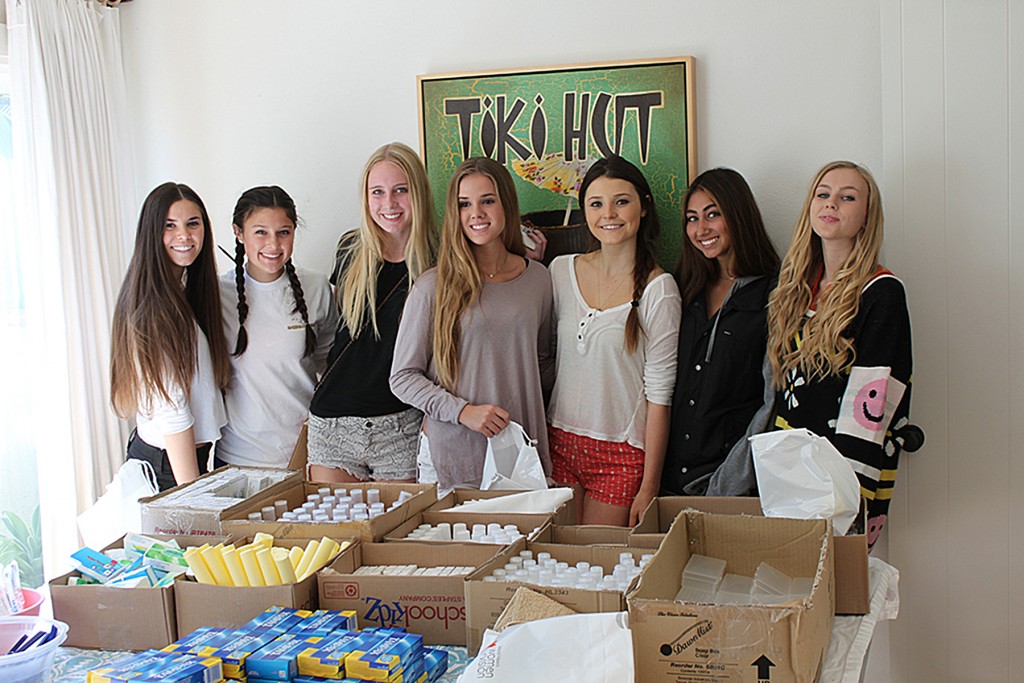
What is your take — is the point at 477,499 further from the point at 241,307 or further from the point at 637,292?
the point at 241,307

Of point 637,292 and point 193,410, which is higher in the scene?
point 637,292

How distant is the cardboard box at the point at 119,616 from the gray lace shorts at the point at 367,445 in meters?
→ 1.29

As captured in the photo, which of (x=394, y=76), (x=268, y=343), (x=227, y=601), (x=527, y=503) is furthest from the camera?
(x=394, y=76)

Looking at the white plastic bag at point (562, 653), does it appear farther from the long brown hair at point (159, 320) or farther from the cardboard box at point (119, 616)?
the long brown hair at point (159, 320)

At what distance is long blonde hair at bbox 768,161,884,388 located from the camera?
8.68 ft

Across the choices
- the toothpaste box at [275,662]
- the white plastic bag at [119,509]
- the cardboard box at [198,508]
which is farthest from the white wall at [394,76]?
the toothpaste box at [275,662]

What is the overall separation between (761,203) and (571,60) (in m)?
0.82

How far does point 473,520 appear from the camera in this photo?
88.0 inches

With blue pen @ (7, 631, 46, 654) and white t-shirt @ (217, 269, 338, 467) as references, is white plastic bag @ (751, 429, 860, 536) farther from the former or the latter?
white t-shirt @ (217, 269, 338, 467)

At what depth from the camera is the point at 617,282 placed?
301 centimetres

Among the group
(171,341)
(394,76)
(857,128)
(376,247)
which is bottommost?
(171,341)

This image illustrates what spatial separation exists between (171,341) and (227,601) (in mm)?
1391

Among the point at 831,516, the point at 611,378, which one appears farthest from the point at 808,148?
the point at 831,516

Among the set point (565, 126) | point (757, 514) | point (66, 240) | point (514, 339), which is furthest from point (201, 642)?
point (565, 126)
